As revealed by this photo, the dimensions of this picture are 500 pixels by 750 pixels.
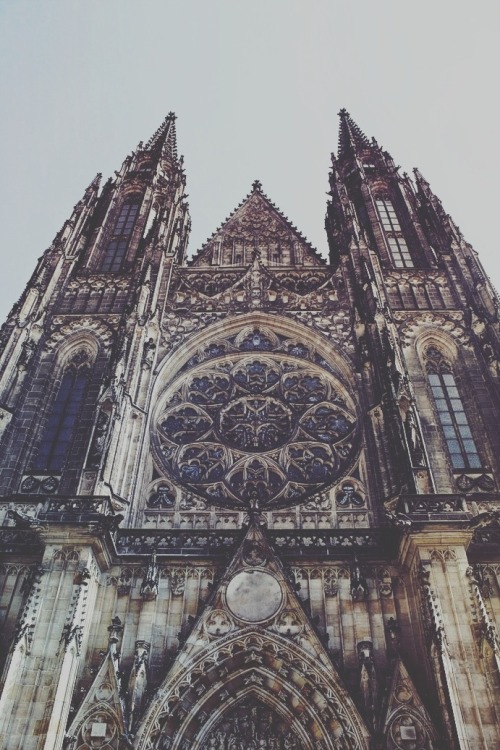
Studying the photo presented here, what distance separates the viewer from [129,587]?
1194cm

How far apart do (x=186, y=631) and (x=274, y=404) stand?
621cm

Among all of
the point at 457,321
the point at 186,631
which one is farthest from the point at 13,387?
the point at 457,321

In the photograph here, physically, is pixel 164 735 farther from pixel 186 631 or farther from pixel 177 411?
pixel 177 411

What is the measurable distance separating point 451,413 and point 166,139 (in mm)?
20125

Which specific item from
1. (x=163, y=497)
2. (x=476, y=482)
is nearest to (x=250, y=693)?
(x=163, y=497)

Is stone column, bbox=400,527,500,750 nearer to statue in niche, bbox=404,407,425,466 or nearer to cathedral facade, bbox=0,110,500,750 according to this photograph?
cathedral facade, bbox=0,110,500,750

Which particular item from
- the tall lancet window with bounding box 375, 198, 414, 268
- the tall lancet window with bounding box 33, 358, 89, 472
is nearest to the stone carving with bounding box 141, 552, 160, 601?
the tall lancet window with bounding box 33, 358, 89, 472

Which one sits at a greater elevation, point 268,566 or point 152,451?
point 152,451

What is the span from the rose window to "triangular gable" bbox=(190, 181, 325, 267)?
4.89 m

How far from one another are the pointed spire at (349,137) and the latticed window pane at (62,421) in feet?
53.0

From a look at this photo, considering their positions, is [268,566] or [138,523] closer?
[268,566]

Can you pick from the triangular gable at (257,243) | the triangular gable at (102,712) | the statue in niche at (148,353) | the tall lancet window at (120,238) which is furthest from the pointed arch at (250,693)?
the tall lancet window at (120,238)

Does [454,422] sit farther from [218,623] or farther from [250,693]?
[250,693]

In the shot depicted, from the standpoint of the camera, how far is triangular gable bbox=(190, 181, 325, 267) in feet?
68.1
